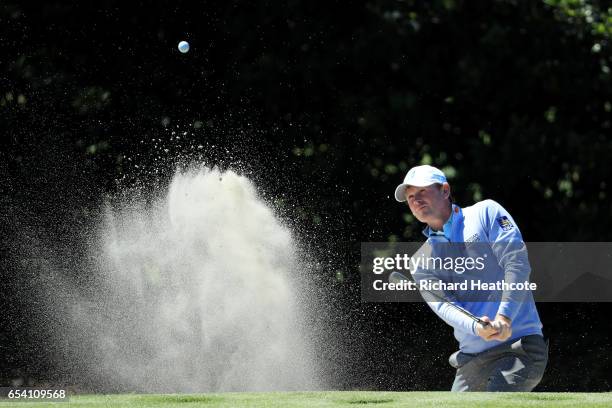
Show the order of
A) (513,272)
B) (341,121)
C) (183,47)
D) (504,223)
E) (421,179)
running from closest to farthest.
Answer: (513,272)
(504,223)
(421,179)
(183,47)
(341,121)

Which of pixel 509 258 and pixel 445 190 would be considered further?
pixel 445 190

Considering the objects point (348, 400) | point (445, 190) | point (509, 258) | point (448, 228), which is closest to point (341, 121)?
point (445, 190)

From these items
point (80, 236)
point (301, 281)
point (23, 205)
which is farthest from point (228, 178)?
point (23, 205)

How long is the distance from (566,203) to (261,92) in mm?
4039

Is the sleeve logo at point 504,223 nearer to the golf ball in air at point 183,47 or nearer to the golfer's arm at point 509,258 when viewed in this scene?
the golfer's arm at point 509,258

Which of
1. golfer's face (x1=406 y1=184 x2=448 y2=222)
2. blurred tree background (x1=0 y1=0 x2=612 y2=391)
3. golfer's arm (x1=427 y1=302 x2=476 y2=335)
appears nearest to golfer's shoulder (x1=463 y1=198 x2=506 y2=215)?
golfer's face (x1=406 y1=184 x2=448 y2=222)

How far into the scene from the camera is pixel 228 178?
29.7ft

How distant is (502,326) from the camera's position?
532 centimetres

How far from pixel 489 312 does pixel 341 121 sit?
755 cm

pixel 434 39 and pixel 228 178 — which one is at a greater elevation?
pixel 434 39

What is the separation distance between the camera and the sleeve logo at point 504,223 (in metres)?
5.39

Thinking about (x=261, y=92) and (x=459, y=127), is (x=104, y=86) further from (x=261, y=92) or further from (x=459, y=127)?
(x=459, y=127)

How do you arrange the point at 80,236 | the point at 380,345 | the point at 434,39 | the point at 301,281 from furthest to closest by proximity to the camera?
1. the point at 434,39
2. the point at 380,345
3. the point at 80,236
4. the point at 301,281

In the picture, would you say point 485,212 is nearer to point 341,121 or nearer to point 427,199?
point 427,199
